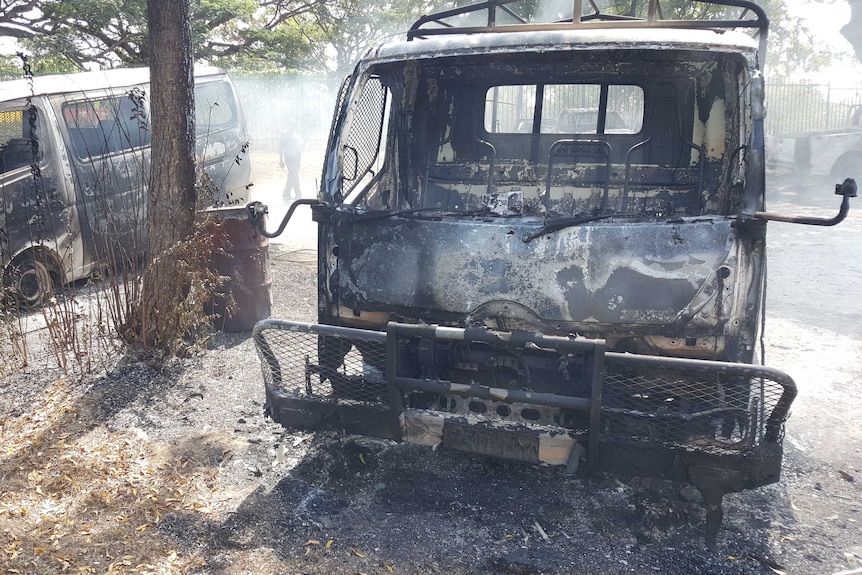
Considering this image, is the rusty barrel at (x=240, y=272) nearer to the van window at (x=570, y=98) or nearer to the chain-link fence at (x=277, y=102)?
the van window at (x=570, y=98)

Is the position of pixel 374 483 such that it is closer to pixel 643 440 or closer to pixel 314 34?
pixel 643 440

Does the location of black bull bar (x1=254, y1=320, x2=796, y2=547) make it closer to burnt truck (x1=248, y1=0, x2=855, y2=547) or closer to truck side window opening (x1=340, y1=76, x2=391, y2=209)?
burnt truck (x1=248, y1=0, x2=855, y2=547)

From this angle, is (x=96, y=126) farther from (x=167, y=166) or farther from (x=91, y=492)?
(x=91, y=492)

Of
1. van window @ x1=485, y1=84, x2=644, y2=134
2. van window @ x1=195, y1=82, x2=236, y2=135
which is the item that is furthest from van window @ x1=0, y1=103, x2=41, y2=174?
van window @ x1=485, y1=84, x2=644, y2=134

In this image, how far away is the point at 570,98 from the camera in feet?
17.6

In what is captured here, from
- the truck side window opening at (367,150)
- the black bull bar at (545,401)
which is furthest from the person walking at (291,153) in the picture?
the black bull bar at (545,401)

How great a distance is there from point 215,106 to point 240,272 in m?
3.50

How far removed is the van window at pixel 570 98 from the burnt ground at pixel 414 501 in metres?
2.21

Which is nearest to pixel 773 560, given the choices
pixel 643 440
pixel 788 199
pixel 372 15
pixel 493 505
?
pixel 643 440

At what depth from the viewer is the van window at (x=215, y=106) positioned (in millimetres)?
8250

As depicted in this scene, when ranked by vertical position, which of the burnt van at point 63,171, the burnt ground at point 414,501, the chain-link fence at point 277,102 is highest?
the chain-link fence at point 277,102

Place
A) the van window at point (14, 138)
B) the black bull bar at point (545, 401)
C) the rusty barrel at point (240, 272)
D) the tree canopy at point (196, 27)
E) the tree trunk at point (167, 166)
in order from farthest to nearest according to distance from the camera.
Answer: the tree canopy at point (196, 27), the van window at point (14, 138), the rusty barrel at point (240, 272), the tree trunk at point (167, 166), the black bull bar at point (545, 401)

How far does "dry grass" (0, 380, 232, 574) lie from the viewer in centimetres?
290

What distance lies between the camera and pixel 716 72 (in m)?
3.91
